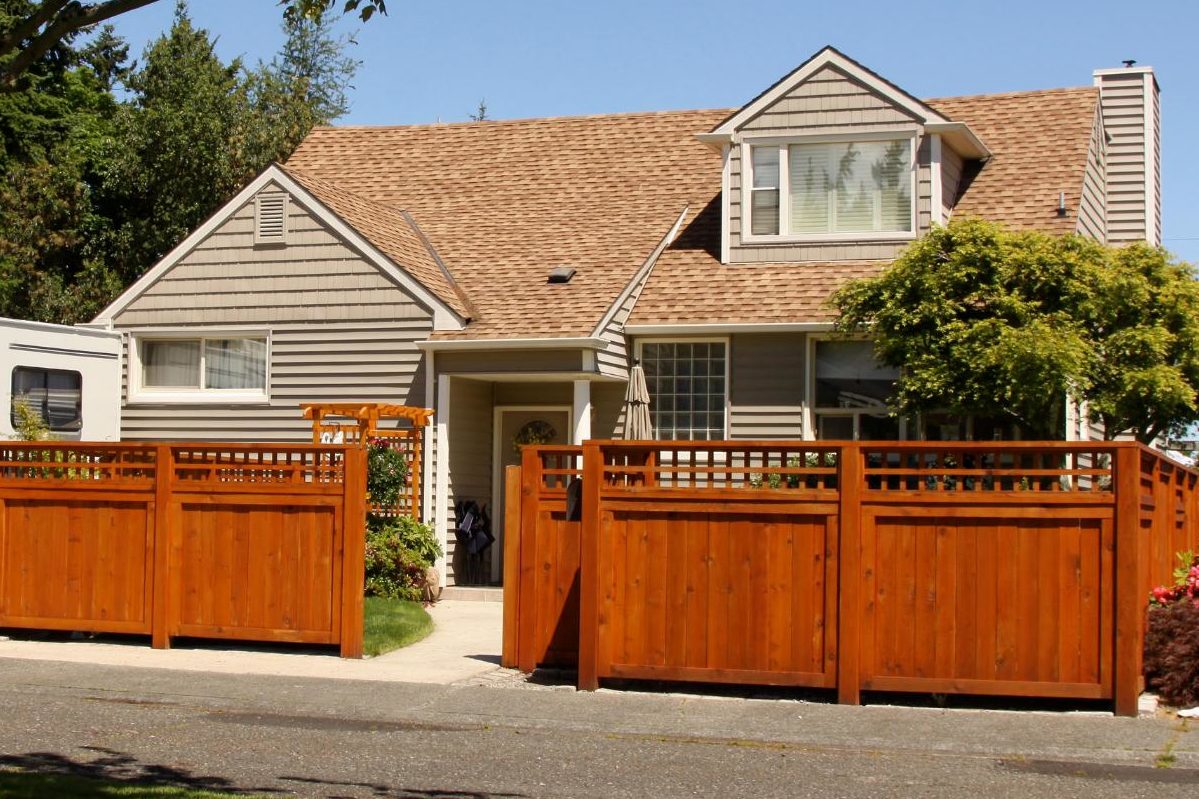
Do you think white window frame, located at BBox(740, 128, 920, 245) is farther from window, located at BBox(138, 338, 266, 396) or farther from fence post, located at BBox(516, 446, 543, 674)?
fence post, located at BBox(516, 446, 543, 674)

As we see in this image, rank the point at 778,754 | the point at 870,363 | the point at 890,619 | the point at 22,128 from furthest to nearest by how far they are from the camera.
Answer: the point at 22,128 → the point at 870,363 → the point at 890,619 → the point at 778,754

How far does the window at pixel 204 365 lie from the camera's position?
69.3 ft

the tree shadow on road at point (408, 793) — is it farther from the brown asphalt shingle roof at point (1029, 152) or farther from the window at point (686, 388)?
the brown asphalt shingle roof at point (1029, 152)

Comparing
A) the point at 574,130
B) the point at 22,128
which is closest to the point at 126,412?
the point at 574,130

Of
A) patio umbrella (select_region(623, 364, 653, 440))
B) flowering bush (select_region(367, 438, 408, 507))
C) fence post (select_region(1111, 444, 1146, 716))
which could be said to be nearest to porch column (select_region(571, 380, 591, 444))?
patio umbrella (select_region(623, 364, 653, 440))

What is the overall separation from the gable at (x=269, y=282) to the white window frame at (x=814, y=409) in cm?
492

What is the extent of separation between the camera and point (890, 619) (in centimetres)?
1140

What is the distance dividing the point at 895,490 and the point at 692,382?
29.1ft

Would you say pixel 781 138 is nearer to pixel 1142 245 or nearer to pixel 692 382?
pixel 692 382

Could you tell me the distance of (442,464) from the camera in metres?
19.7

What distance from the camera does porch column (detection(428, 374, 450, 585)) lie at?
1972cm

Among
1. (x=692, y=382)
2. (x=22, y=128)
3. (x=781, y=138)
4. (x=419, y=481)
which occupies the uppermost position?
(x=22, y=128)

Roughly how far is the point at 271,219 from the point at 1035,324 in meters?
10.0

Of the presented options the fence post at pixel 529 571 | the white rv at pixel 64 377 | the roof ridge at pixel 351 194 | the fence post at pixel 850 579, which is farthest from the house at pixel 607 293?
the fence post at pixel 850 579
